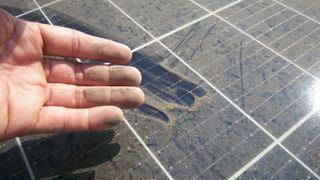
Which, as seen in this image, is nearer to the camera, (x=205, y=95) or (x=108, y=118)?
(x=108, y=118)

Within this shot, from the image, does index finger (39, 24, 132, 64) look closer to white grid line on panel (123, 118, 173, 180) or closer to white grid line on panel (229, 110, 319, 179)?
white grid line on panel (123, 118, 173, 180)

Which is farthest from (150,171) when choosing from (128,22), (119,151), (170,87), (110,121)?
(128,22)

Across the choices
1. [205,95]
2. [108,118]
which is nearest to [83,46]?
[108,118]

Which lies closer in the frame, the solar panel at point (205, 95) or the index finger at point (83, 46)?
the solar panel at point (205, 95)

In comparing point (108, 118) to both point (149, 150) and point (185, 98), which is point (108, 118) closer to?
point (149, 150)

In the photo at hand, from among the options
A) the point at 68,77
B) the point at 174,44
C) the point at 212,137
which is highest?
the point at 68,77

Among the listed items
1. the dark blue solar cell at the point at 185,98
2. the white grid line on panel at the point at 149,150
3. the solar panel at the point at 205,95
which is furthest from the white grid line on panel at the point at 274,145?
the dark blue solar cell at the point at 185,98

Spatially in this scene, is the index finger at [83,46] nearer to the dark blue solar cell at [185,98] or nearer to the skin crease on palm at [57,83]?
the skin crease on palm at [57,83]

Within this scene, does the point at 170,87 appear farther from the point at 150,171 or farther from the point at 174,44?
→ the point at 150,171
